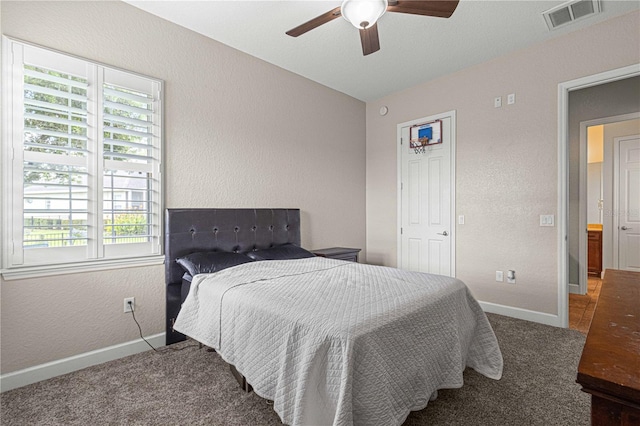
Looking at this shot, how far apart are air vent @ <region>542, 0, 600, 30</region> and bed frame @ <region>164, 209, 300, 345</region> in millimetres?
3075

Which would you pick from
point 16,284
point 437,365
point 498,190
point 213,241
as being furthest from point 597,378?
point 498,190

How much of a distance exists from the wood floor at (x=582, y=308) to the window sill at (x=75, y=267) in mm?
3971

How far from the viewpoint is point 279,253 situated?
3033mm

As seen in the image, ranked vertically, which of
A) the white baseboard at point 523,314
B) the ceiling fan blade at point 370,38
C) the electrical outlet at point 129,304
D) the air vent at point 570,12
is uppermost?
the air vent at point 570,12

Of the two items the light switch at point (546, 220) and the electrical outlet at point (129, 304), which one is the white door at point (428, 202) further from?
the electrical outlet at point (129, 304)

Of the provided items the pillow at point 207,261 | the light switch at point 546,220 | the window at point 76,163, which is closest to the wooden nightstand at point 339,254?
the pillow at point 207,261

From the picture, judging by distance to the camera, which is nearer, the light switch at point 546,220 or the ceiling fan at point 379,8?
the ceiling fan at point 379,8

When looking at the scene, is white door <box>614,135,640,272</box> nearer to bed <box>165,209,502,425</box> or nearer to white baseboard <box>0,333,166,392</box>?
bed <box>165,209,502,425</box>

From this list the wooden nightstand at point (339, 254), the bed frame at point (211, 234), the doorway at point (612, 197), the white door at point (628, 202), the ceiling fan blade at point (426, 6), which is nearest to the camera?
the ceiling fan blade at point (426, 6)

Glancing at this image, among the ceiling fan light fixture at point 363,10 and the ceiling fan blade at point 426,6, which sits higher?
the ceiling fan blade at point 426,6

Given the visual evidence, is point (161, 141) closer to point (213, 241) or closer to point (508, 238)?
point (213, 241)

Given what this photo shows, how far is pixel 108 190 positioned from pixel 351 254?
8.44 ft

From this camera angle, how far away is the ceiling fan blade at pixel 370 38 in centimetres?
218

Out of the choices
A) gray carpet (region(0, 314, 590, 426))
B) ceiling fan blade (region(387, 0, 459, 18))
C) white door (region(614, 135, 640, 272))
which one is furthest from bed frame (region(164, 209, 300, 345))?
white door (region(614, 135, 640, 272))
